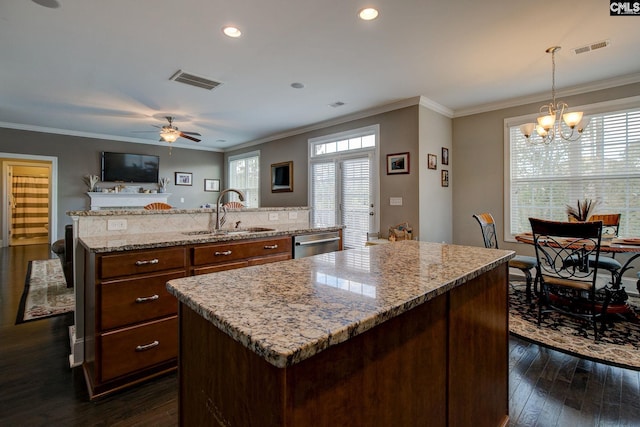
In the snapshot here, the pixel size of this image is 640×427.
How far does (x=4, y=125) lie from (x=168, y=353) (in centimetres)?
702

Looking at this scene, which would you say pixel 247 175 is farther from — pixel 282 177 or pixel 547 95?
pixel 547 95

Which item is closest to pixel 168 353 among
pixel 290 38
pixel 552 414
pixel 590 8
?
pixel 552 414

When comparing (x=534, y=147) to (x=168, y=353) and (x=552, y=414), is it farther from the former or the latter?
(x=168, y=353)

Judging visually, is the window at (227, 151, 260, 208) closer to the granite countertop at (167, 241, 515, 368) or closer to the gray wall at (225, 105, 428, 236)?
the gray wall at (225, 105, 428, 236)

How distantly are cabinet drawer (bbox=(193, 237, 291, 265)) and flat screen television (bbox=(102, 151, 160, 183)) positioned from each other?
6248mm

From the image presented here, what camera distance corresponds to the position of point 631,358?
2.20 metres

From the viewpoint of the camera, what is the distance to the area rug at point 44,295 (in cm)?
316

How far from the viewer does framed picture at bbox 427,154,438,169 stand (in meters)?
4.61

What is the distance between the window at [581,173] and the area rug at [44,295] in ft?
19.3

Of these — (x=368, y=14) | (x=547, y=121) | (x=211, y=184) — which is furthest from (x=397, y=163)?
(x=211, y=184)

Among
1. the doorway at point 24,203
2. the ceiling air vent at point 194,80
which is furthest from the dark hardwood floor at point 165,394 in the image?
the doorway at point 24,203

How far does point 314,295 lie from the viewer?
859 millimetres

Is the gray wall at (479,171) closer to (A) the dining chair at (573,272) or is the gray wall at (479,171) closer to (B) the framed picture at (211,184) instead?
(A) the dining chair at (573,272)

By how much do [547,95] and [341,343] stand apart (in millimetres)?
5116
